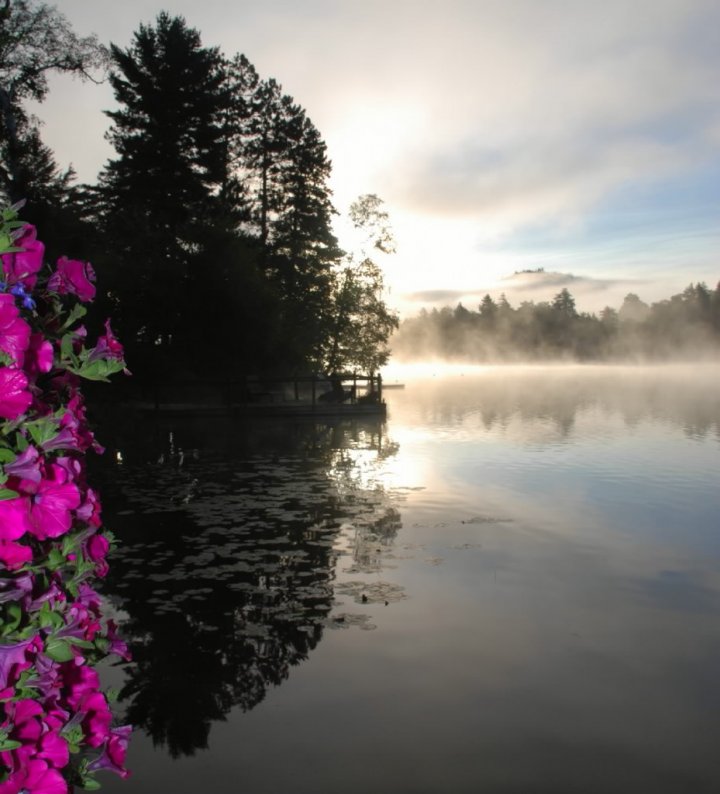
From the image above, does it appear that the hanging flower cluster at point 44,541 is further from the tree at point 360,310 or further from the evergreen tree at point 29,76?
the tree at point 360,310

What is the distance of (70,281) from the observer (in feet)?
9.93

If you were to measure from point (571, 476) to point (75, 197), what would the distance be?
37551mm

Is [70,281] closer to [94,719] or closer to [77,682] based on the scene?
[77,682]

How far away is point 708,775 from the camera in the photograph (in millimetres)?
5250

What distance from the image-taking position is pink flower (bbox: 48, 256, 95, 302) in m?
2.98

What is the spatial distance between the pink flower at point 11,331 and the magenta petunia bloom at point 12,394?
80 millimetres

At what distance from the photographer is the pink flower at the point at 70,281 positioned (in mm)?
2979

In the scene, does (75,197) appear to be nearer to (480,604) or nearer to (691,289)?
(480,604)

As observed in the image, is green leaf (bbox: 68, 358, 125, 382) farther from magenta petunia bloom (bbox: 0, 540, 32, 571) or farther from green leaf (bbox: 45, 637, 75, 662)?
green leaf (bbox: 45, 637, 75, 662)

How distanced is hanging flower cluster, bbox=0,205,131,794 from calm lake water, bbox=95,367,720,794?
2.68 m

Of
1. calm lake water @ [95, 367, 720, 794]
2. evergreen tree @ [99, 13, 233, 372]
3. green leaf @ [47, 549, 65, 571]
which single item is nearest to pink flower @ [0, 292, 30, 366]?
green leaf @ [47, 549, 65, 571]

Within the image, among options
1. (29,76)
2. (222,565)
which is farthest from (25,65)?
(222,565)

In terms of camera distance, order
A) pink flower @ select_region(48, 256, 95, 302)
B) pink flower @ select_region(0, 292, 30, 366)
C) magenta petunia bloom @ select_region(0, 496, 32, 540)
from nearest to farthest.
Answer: magenta petunia bloom @ select_region(0, 496, 32, 540), pink flower @ select_region(0, 292, 30, 366), pink flower @ select_region(48, 256, 95, 302)

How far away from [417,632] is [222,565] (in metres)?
3.23
